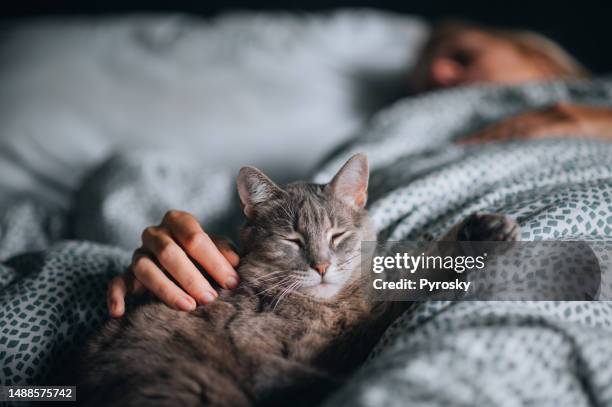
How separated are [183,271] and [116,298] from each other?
0.16 m

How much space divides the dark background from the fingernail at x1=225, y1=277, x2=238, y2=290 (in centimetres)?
224

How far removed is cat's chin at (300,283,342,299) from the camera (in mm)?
993

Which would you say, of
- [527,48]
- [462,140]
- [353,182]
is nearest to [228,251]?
[353,182]

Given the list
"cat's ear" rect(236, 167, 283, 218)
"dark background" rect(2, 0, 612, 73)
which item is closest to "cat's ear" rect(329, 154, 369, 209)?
"cat's ear" rect(236, 167, 283, 218)

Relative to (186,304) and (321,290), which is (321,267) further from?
(186,304)

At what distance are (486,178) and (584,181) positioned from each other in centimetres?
22

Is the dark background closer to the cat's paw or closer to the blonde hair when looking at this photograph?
the blonde hair

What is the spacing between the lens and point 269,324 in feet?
3.01

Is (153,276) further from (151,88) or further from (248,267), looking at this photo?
(151,88)

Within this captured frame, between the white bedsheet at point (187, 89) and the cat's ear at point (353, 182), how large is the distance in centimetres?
86

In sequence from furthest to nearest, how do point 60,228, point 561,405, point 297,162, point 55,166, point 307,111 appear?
1. point 307,111
2. point 297,162
3. point 55,166
4. point 60,228
5. point 561,405

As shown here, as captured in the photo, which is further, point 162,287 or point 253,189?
point 253,189

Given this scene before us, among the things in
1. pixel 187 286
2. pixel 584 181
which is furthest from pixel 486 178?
pixel 187 286

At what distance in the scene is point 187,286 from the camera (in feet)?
3.08
